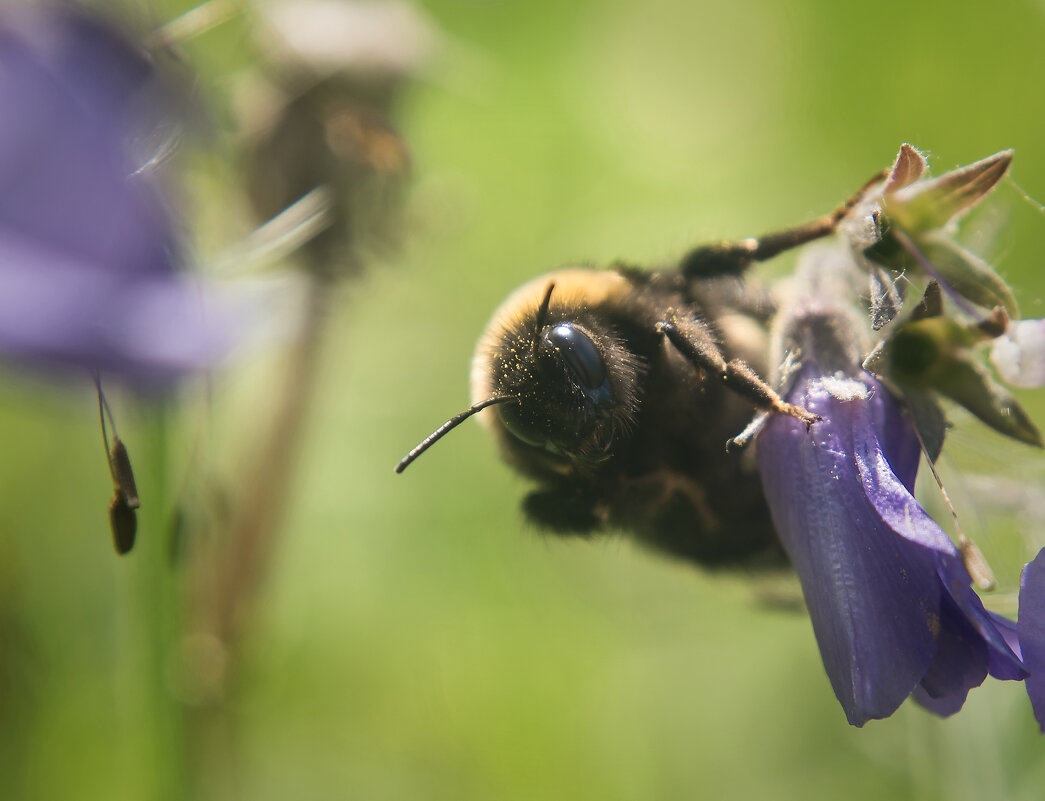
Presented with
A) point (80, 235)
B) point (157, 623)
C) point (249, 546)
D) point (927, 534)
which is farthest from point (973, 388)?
point (249, 546)

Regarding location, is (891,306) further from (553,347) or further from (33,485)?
(33,485)

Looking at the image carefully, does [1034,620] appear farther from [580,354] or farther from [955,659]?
[580,354]

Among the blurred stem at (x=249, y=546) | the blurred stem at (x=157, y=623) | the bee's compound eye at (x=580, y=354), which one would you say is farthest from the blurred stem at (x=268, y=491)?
the bee's compound eye at (x=580, y=354)

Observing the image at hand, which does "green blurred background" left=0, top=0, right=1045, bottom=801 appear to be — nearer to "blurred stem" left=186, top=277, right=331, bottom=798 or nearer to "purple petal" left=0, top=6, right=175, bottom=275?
"blurred stem" left=186, top=277, right=331, bottom=798

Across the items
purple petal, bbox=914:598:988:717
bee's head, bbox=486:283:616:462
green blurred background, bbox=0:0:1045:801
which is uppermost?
bee's head, bbox=486:283:616:462

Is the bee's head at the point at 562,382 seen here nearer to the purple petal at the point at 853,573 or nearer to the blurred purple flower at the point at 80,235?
the purple petal at the point at 853,573

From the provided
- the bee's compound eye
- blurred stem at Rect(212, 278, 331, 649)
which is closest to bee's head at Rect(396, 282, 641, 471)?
the bee's compound eye
